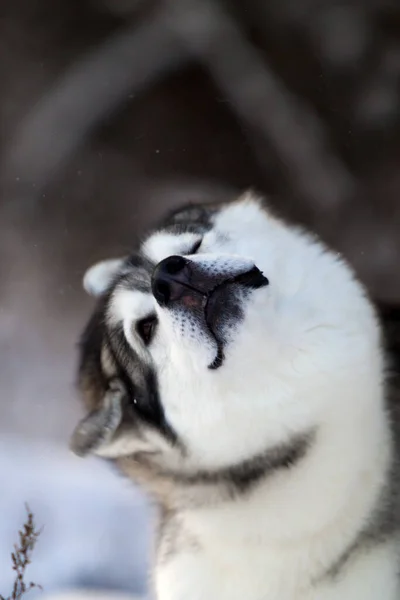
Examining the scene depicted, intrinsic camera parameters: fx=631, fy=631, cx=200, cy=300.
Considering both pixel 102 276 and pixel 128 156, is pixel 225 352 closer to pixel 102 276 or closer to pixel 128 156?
pixel 102 276

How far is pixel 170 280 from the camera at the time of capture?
1.62 metres

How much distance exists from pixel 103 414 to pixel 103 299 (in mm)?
460

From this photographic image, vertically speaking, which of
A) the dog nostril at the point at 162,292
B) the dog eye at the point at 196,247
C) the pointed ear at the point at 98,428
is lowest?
the pointed ear at the point at 98,428

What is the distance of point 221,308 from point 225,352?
12 cm

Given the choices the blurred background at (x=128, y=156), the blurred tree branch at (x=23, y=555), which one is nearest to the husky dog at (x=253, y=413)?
the blurred background at (x=128, y=156)

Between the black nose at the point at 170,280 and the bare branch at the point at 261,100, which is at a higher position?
the bare branch at the point at 261,100

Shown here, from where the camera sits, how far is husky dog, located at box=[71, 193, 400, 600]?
1688mm

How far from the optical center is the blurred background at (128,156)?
272cm

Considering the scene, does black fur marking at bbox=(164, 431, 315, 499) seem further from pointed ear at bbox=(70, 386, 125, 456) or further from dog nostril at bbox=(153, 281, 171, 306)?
dog nostril at bbox=(153, 281, 171, 306)

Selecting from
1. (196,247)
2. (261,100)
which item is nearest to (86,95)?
(261,100)

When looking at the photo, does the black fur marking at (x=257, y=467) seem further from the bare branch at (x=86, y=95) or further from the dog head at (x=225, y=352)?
the bare branch at (x=86, y=95)

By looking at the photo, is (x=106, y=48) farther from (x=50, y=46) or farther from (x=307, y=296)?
(x=307, y=296)

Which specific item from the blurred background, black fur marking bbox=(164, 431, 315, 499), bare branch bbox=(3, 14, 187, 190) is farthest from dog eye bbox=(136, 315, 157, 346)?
bare branch bbox=(3, 14, 187, 190)

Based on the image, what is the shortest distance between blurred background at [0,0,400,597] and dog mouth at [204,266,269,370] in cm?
106
